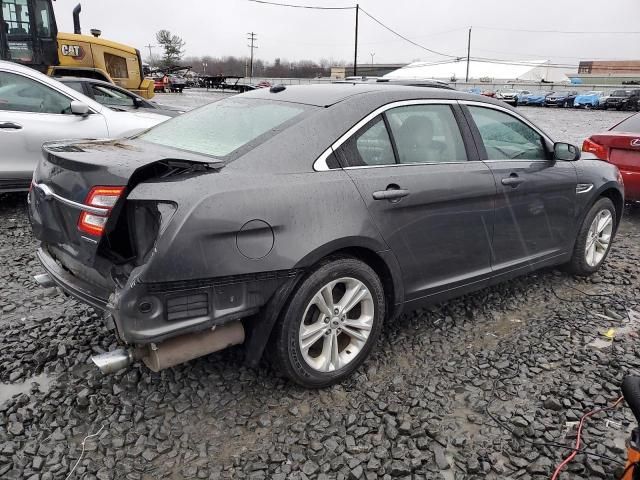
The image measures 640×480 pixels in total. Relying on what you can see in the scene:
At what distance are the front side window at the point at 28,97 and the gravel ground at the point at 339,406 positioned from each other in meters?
3.07

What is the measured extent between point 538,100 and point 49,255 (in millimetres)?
48030

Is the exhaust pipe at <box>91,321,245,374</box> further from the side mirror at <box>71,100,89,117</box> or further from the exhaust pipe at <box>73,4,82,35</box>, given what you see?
the exhaust pipe at <box>73,4,82,35</box>

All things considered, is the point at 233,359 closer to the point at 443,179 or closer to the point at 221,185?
the point at 221,185

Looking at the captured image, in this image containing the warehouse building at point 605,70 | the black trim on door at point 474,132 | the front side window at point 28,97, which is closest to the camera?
the black trim on door at point 474,132

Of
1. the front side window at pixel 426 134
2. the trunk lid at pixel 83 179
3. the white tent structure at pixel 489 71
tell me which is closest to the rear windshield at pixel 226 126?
the trunk lid at pixel 83 179

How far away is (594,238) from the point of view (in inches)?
176

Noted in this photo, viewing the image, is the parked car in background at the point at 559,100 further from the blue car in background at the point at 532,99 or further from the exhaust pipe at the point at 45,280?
the exhaust pipe at the point at 45,280

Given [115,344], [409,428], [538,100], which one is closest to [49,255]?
[115,344]

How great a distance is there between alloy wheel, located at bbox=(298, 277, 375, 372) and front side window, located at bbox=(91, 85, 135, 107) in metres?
6.39

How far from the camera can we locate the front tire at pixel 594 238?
4309mm

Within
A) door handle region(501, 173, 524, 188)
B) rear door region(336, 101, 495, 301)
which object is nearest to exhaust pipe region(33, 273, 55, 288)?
rear door region(336, 101, 495, 301)

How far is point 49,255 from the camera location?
2961 mm

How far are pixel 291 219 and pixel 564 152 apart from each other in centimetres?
260

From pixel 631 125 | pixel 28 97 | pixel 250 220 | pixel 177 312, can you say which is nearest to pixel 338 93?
pixel 250 220
